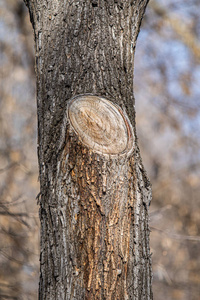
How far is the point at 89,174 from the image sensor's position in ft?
4.95

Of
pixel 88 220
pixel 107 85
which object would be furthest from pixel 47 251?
pixel 107 85

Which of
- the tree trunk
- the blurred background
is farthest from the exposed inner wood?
the blurred background

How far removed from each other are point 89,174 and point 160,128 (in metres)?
4.97

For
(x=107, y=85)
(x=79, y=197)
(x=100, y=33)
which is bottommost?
(x=79, y=197)

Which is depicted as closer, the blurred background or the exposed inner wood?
the exposed inner wood

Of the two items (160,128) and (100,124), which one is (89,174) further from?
(160,128)

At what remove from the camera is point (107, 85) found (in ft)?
5.55

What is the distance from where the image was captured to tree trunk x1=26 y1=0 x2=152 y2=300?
1472mm

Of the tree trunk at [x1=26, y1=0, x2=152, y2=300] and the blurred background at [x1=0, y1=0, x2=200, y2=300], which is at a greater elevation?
the blurred background at [x1=0, y1=0, x2=200, y2=300]

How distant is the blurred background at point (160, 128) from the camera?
5004mm

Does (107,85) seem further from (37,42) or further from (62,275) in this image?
(62,275)

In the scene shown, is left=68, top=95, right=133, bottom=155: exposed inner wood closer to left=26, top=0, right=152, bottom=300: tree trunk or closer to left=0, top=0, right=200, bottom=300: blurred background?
left=26, top=0, right=152, bottom=300: tree trunk

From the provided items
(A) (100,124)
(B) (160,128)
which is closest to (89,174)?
(A) (100,124)

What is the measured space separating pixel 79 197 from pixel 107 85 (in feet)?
1.75
